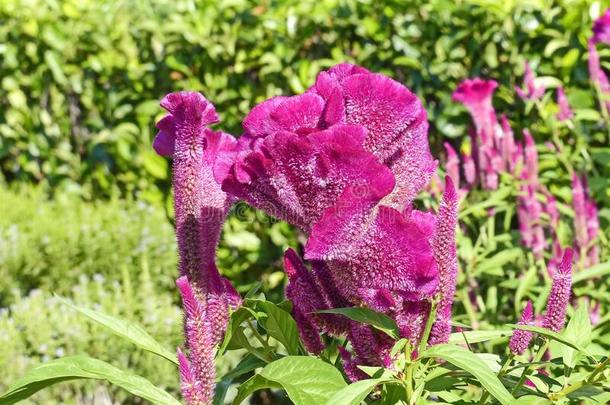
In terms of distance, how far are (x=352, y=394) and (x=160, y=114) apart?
171 inches

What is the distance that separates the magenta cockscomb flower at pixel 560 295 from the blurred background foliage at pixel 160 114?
1762 mm

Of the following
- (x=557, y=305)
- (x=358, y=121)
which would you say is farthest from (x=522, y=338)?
(x=358, y=121)

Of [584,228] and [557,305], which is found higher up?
[557,305]

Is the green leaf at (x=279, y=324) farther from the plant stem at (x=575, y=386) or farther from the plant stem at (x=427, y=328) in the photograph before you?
the plant stem at (x=575, y=386)

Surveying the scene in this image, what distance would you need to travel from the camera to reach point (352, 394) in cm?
131

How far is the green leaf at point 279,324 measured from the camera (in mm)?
1445

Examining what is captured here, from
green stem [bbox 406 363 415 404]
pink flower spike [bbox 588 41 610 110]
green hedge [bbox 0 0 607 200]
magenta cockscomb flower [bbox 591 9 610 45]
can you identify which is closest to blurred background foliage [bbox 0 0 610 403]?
green hedge [bbox 0 0 607 200]

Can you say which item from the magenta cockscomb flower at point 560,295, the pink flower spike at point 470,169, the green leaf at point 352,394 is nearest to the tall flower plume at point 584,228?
the pink flower spike at point 470,169

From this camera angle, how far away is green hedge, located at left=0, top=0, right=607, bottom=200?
15.3 feet

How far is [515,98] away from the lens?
15.3ft

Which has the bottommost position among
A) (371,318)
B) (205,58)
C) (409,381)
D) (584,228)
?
(584,228)

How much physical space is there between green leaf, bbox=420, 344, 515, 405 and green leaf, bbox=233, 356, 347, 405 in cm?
16

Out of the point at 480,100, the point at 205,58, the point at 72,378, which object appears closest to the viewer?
the point at 72,378

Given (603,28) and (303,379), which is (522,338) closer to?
(303,379)
